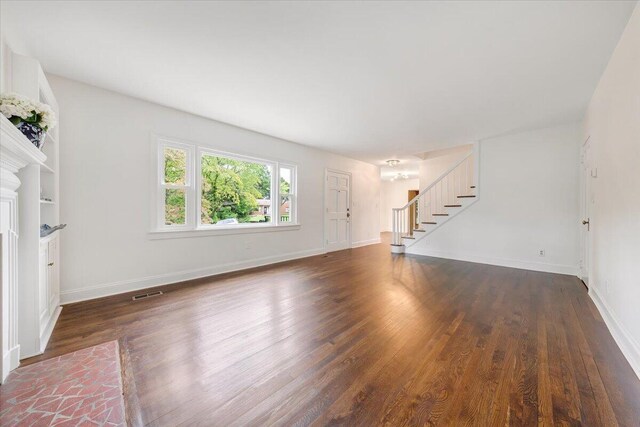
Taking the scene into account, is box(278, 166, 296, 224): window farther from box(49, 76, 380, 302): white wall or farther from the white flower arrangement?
the white flower arrangement

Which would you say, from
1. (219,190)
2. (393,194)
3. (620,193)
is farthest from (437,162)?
(219,190)

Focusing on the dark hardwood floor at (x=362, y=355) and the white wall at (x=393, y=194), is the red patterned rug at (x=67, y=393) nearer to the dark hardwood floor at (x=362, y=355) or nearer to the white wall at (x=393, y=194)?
the dark hardwood floor at (x=362, y=355)

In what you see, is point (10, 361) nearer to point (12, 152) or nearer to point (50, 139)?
point (12, 152)

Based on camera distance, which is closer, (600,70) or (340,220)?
(600,70)

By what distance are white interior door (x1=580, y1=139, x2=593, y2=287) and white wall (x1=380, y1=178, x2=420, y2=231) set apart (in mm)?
7005

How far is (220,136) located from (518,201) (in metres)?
5.63

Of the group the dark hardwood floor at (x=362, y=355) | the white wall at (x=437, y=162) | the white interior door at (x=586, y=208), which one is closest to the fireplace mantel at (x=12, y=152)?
the dark hardwood floor at (x=362, y=355)

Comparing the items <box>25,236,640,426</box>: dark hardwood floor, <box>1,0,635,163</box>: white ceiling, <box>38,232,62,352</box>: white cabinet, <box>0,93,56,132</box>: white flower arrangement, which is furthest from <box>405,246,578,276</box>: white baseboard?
<box>0,93,56,132</box>: white flower arrangement

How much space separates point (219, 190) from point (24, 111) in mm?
2687

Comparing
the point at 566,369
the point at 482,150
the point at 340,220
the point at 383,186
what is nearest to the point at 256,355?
the point at 566,369

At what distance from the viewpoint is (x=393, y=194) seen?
1173 centimetres

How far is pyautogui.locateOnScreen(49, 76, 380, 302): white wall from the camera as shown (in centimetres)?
292

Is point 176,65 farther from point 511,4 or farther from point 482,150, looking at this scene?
point 482,150

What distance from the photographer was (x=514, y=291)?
3.40 metres
